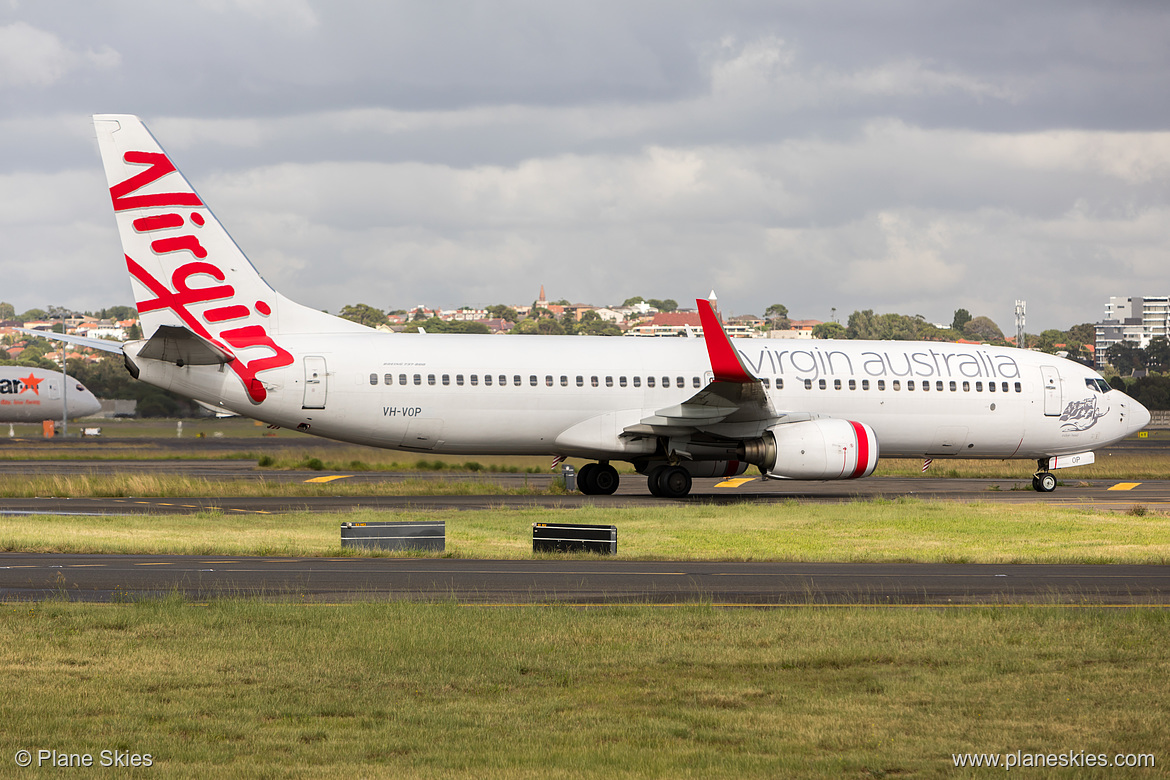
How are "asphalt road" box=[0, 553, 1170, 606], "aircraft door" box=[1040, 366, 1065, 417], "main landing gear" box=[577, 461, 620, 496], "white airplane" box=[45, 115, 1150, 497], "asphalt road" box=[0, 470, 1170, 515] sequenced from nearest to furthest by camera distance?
"asphalt road" box=[0, 553, 1170, 606] < "asphalt road" box=[0, 470, 1170, 515] < "white airplane" box=[45, 115, 1150, 497] < "main landing gear" box=[577, 461, 620, 496] < "aircraft door" box=[1040, 366, 1065, 417]

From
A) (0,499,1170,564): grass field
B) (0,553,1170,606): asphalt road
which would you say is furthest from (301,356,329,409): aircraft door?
Answer: (0,553,1170,606): asphalt road

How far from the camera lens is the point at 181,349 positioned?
2756cm

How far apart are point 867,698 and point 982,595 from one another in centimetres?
628

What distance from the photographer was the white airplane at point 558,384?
28.4 meters

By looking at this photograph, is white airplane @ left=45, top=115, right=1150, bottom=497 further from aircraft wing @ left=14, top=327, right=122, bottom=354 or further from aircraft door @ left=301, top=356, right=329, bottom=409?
aircraft wing @ left=14, top=327, right=122, bottom=354

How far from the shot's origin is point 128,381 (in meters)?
116

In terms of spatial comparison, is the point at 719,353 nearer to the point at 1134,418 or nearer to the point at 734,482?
the point at 734,482

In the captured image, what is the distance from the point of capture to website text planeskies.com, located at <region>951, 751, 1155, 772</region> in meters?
7.68

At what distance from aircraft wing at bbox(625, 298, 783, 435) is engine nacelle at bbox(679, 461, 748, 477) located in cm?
147

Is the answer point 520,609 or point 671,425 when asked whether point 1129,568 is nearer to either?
point 520,609

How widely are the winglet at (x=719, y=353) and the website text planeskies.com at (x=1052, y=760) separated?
20387mm

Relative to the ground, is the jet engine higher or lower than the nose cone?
lower

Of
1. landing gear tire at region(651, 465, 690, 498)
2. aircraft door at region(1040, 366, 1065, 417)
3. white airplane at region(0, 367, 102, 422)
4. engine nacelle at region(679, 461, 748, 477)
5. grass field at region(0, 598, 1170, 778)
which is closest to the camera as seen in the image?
grass field at region(0, 598, 1170, 778)

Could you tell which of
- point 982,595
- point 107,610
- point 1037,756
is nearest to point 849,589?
point 982,595
